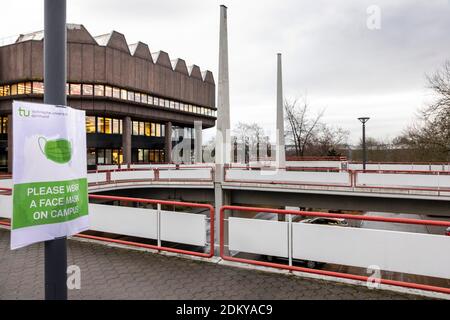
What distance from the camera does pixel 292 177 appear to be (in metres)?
17.3

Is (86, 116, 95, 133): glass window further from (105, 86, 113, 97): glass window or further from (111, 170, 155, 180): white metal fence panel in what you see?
(111, 170, 155, 180): white metal fence panel

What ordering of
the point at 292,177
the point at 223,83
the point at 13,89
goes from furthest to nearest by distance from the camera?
the point at 13,89 → the point at 292,177 → the point at 223,83

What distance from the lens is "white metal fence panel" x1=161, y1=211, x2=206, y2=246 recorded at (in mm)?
6113

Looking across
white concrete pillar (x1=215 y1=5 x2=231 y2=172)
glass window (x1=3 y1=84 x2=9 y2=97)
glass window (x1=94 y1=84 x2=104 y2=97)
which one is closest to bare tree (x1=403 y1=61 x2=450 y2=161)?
white concrete pillar (x1=215 y1=5 x2=231 y2=172)

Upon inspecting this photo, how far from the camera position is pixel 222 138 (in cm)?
1432

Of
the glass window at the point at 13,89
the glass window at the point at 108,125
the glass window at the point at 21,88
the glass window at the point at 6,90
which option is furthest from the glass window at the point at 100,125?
the glass window at the point at 6,90

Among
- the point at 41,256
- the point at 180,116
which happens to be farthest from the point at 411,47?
the point at 180,116

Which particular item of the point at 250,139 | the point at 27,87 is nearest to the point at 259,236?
the point at 27,87

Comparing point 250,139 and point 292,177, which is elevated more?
point 250,139

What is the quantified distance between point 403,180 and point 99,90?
34.2 metres

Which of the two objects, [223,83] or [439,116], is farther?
[439,116]

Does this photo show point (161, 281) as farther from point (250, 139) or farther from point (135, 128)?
point (250, 139)

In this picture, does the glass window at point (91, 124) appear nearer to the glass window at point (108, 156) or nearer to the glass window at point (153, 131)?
the glass window at point (108, 156)
